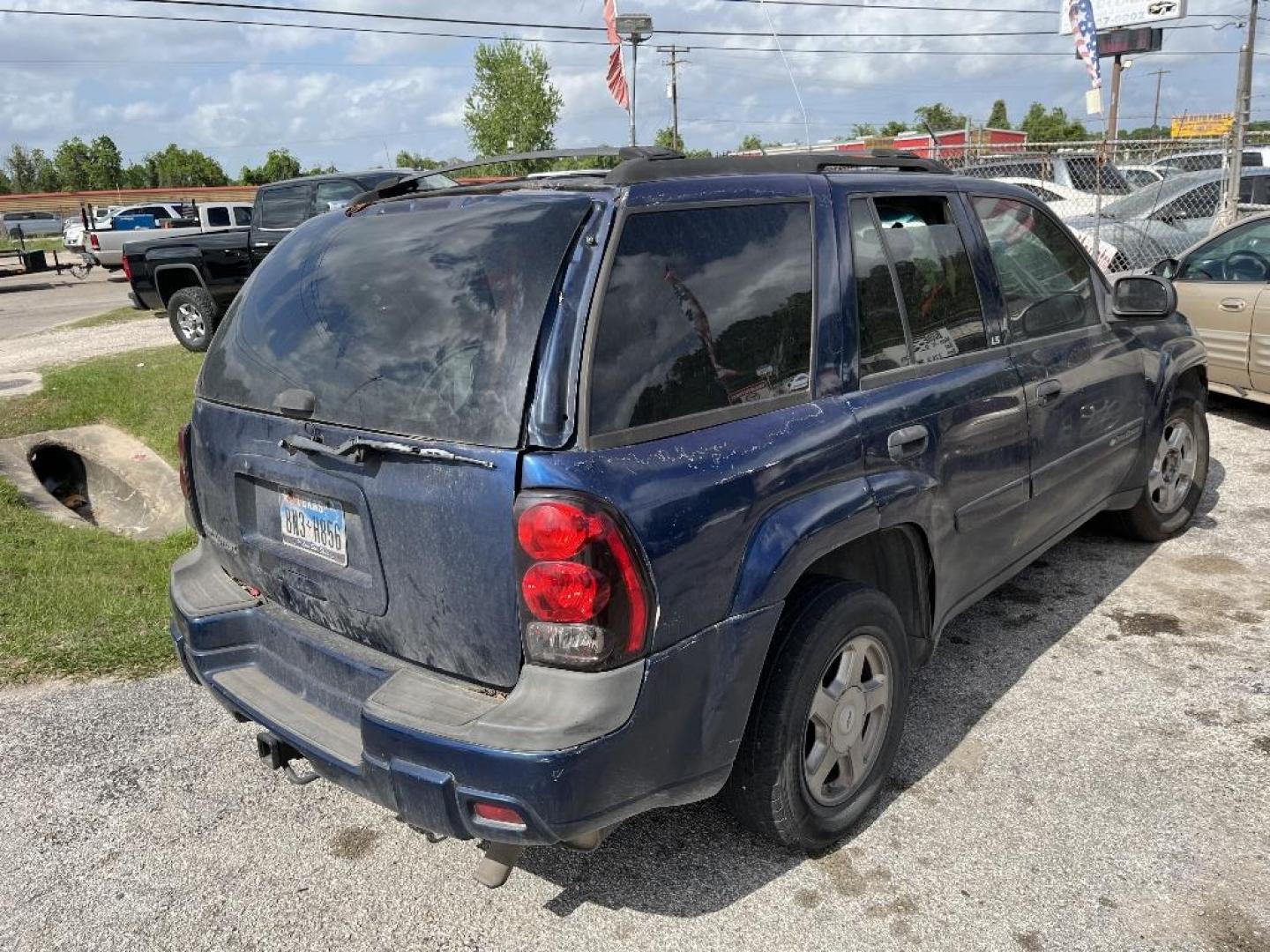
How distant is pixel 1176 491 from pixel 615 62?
1597 cm

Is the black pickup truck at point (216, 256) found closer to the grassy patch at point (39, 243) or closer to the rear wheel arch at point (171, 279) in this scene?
the rear wheel arch at point (171, 279)

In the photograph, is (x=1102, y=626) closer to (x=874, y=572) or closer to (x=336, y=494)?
(x=874, y=572)

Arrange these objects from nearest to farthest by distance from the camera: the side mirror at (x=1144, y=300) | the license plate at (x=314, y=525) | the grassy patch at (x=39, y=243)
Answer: the license plate at (x=314, y=525) < the side mirror at (x=1144, y=300) < the grassy patch at (x=39, y=243)

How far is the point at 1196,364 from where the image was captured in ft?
17.0

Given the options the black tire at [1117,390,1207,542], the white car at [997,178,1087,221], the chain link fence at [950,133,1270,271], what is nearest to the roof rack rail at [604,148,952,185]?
the black tire at [1117,390,1207,542]

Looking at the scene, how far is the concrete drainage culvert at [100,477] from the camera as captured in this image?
7.11 meters

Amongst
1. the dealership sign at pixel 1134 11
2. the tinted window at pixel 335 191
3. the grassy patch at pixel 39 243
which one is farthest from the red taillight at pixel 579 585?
the grassy patch at pixel 39 243

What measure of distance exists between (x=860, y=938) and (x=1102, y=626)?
2.31 m

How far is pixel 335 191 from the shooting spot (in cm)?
1195

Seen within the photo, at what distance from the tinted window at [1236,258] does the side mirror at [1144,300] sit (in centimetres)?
337

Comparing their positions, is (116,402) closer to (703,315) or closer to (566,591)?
(703,315)

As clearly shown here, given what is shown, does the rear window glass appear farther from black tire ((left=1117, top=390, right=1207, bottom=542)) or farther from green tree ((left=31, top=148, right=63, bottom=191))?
green tree ((left=31, top=148, right=63, bottom=191))

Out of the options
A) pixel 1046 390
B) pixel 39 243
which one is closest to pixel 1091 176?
pixel 1046 390

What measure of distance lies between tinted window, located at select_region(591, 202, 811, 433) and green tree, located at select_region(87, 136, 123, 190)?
269 ft
